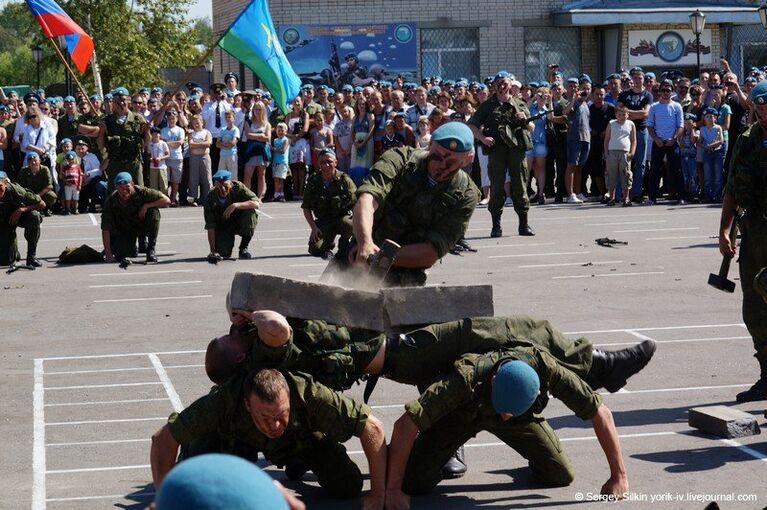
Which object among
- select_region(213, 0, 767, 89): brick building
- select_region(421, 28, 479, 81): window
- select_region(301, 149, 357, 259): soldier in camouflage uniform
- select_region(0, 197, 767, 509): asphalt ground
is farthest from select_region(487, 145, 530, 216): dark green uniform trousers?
select_region(421, 28, 479, 81): window

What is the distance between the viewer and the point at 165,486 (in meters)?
2.44

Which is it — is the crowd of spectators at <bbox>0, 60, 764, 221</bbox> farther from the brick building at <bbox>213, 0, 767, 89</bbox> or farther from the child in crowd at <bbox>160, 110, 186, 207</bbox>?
the brick building at <bbox>213, 0, 767, 89</bbox>

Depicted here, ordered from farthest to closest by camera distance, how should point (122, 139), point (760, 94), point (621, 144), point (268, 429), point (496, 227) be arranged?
1. point (621, 144)
2. point (122, 139)
3. point (496, 227)
4. point (760, 94)
5. point (268, 429)

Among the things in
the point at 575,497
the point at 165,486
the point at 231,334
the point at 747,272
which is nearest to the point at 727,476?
the point at 575,497

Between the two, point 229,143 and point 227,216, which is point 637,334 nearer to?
point 227,216

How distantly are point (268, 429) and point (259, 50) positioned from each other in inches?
503

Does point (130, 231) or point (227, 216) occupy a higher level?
point (227, 216)

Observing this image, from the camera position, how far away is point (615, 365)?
761 cm

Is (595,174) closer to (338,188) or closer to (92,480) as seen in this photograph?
(338,188)

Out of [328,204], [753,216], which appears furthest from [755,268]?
[328,204]

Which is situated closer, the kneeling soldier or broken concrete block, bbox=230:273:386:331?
broken concrete block, bbox=230:273:386:331

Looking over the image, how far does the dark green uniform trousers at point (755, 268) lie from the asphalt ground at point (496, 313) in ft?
1.59

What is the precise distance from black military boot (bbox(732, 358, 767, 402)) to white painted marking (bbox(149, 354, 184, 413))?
3793 millimetres

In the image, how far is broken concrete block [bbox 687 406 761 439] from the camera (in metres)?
7.93
